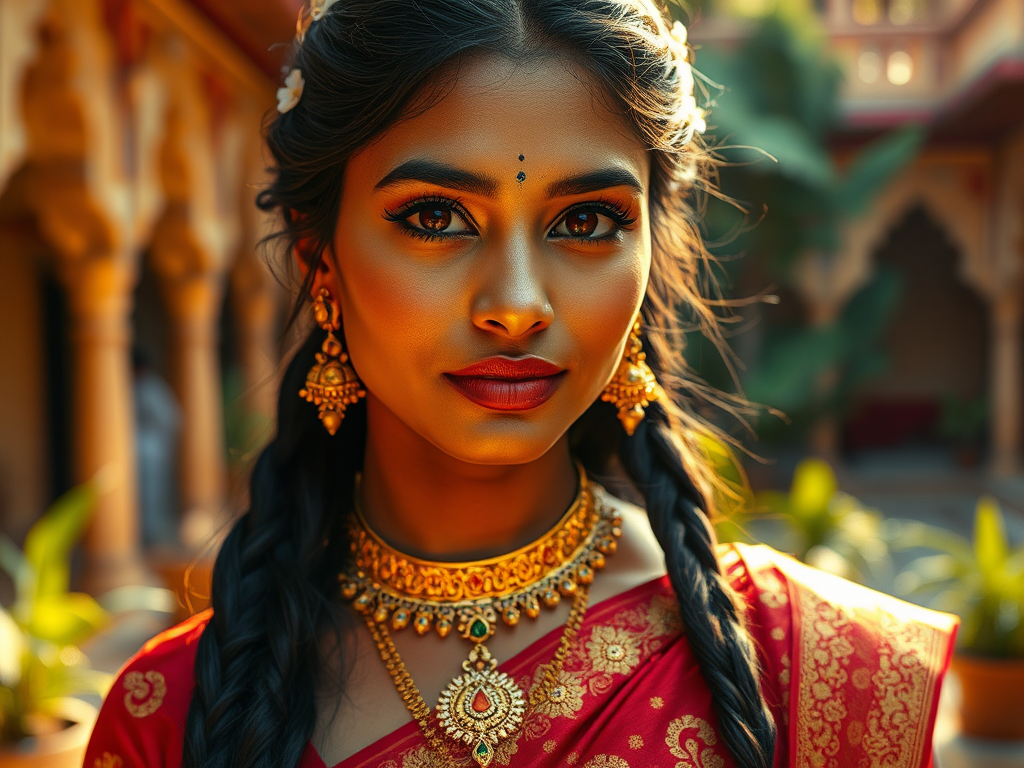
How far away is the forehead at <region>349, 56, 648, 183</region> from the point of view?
103cm

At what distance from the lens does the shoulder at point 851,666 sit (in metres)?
1.11

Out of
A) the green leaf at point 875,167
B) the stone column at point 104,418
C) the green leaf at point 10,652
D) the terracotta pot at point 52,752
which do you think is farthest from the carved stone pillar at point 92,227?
the green leaf at point 875,167

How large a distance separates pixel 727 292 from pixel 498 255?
592cm

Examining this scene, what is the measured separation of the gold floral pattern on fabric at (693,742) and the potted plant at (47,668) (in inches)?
80.6

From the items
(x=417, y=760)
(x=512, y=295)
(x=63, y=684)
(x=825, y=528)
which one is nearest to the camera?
(x=512, y=295)

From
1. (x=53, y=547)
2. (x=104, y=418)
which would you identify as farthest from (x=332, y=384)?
(x=104, y=418)

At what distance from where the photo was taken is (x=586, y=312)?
3.50 feet

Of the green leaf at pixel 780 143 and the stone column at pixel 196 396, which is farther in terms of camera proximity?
the green leaf at pixel 780 143

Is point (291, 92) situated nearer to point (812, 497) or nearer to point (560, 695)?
point (560, 695)

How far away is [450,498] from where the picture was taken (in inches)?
47.9

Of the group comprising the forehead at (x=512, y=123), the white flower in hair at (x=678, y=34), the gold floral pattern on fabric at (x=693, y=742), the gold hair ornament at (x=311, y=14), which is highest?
the gold hair ornament at (x=311, y=14)

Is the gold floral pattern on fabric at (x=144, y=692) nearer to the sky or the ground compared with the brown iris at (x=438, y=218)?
nearer to the ground

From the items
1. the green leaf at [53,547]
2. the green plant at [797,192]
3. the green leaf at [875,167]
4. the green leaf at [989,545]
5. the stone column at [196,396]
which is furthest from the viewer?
the green plant at [797,192]

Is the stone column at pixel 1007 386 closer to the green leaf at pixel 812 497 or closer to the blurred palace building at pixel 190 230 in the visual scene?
the blurred palace building at pixel 190 230
